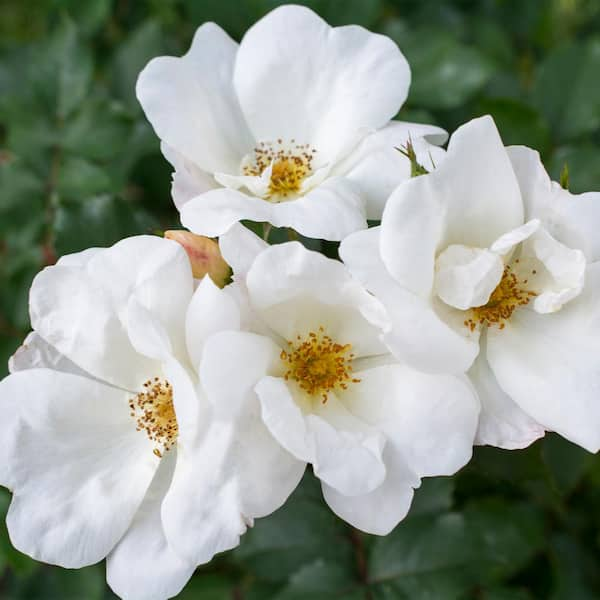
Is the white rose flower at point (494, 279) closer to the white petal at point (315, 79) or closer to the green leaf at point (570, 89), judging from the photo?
the white petal at point (315, 79)

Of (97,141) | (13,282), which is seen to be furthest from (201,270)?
(13,282)

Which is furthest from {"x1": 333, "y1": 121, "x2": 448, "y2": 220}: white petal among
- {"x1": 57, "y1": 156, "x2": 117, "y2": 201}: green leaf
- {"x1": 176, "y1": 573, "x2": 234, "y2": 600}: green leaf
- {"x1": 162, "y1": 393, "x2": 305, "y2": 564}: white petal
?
{"x1": 176, "y1": 573, "x2": 234, "y2": 600}: green leaf

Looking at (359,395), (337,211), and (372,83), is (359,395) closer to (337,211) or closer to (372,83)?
(337,211)

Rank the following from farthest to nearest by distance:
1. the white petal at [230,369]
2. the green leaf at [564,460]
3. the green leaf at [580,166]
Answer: the green leaf at [564,460] → the green leaf at [580,166] → the white petal at [230,369]

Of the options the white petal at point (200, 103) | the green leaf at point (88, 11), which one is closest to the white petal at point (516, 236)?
the white petal at point (200, 103)

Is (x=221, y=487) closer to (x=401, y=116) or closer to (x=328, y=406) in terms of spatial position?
(x=328, y=406)

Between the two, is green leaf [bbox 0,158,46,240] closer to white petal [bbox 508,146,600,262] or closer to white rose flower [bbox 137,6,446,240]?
white rose flower [bbox 137,6,446,240]
